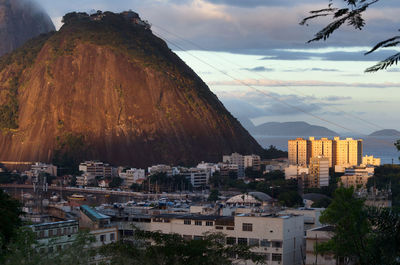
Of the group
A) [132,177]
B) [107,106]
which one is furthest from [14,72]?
[132,177]

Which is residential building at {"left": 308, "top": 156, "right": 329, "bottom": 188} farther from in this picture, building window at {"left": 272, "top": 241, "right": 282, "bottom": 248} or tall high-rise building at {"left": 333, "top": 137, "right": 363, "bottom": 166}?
building window at {"left": 272, "top": 241, "right": 282, "bottom": 248}

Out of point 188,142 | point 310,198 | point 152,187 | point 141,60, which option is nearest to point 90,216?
point 310,198

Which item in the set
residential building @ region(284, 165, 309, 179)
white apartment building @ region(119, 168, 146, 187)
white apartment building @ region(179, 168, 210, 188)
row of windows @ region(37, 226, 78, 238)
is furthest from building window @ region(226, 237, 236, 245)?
white apartment building @ region(119, 168, 146, 187)

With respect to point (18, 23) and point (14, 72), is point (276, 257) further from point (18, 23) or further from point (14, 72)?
point (18, 23)

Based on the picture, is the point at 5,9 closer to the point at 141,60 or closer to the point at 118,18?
the point at 118,18

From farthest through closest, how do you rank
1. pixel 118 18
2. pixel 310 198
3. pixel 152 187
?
pixel 118 18 → pixel 152 187 → pixel 310 198
